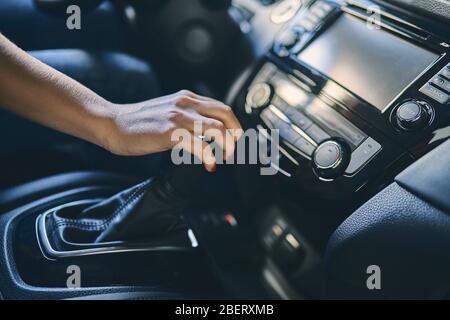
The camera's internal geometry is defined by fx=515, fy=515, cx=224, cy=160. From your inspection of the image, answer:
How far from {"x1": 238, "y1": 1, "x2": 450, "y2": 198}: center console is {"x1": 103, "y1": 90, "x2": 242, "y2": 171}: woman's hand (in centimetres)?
17

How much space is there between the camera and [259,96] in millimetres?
890

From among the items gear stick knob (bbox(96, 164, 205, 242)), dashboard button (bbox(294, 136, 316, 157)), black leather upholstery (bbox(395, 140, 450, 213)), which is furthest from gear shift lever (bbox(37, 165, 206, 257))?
black leather upholstery (bbox(395, 140, 450, 213))

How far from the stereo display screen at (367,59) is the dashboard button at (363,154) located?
0.05 meters

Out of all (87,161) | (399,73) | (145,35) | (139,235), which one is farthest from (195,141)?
(145,35)

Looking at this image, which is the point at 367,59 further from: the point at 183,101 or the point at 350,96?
the point at 183,101

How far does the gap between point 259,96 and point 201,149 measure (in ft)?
0.99

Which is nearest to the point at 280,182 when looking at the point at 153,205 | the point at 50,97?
the point at 153,205

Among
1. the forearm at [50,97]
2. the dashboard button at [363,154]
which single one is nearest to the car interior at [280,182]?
the dashboard button at [363,154]

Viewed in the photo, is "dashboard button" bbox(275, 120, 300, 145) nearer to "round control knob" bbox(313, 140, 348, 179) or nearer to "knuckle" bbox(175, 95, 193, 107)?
"round control knob" bbox(313, 140, 348, 179)

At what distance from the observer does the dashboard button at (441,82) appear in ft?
2.17

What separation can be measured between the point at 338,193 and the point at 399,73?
19 cm

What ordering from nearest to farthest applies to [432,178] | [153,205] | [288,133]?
1. [432,178]
2. [153,205]
3. [288,133]
